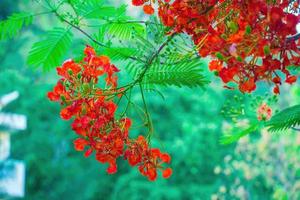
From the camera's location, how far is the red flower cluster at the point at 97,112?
1.12 m

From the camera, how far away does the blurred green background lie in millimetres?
7934

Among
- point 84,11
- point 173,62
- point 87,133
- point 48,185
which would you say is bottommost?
point 87,133

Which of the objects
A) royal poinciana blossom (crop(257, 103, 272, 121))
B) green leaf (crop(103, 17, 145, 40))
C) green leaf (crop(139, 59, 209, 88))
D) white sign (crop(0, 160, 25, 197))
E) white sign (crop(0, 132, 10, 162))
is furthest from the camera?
white sign (crop(0, 132, 10, 162))

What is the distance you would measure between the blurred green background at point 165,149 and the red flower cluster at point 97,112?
647 centimetres

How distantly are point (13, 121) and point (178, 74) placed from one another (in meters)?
6.89

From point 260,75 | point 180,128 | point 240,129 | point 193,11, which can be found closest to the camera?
point 260,75

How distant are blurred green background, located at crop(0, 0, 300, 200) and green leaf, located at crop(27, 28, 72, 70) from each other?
6382mm

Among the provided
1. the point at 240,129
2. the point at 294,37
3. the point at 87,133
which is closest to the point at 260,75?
the point at 294,37

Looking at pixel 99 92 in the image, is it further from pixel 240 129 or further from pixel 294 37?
pixel 240 129

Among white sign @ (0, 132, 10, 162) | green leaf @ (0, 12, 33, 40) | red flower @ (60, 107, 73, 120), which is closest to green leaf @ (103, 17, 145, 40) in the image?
green leaf @ (0, 12, 33, 40)

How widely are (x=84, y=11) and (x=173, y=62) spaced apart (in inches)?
9.4

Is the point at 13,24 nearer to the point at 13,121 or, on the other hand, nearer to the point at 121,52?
the point at 121,52

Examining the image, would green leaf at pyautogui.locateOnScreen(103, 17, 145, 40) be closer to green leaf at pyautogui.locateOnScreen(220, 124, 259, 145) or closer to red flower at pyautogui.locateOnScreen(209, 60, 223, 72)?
red flower at pyautogui.locateOnScreen(209, 60, 223, 72)

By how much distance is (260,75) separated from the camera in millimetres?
987
